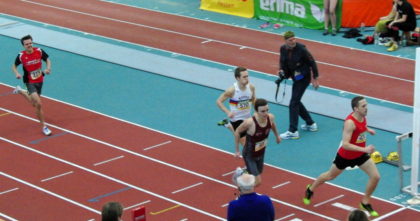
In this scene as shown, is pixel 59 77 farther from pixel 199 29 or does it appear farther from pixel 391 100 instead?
pixel 391 100

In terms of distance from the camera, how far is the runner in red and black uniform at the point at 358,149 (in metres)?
11.6

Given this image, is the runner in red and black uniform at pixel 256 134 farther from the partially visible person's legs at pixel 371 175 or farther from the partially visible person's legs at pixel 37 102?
the partially visible person's legs at pixel 37 102

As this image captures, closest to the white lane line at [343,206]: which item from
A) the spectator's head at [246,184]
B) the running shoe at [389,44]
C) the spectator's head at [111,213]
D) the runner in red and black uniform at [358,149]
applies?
the runner in red and black uniform at [358,149]

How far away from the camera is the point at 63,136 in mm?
16062

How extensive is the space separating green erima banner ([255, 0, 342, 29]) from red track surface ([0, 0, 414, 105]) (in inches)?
40.9

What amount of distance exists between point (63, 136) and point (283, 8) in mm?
9762

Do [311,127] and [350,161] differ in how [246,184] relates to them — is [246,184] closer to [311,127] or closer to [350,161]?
[350,161]

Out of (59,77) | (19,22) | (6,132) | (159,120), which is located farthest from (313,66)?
(19,22)

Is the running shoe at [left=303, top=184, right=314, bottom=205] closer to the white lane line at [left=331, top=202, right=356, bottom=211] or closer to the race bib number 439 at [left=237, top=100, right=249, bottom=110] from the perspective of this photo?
the white lane line at [left=331, top=202, right=356, bottom=211]

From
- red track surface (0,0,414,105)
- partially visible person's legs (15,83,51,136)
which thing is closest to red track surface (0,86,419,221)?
partially visible person's legs (15,83,51,136)

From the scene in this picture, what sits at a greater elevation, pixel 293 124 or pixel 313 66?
pixel 313 66

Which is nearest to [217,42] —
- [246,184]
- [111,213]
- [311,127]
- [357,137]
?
[311,127]

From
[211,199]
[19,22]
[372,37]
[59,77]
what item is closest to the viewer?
[211,199]

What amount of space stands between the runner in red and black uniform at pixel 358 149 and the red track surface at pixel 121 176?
2.03 feet
